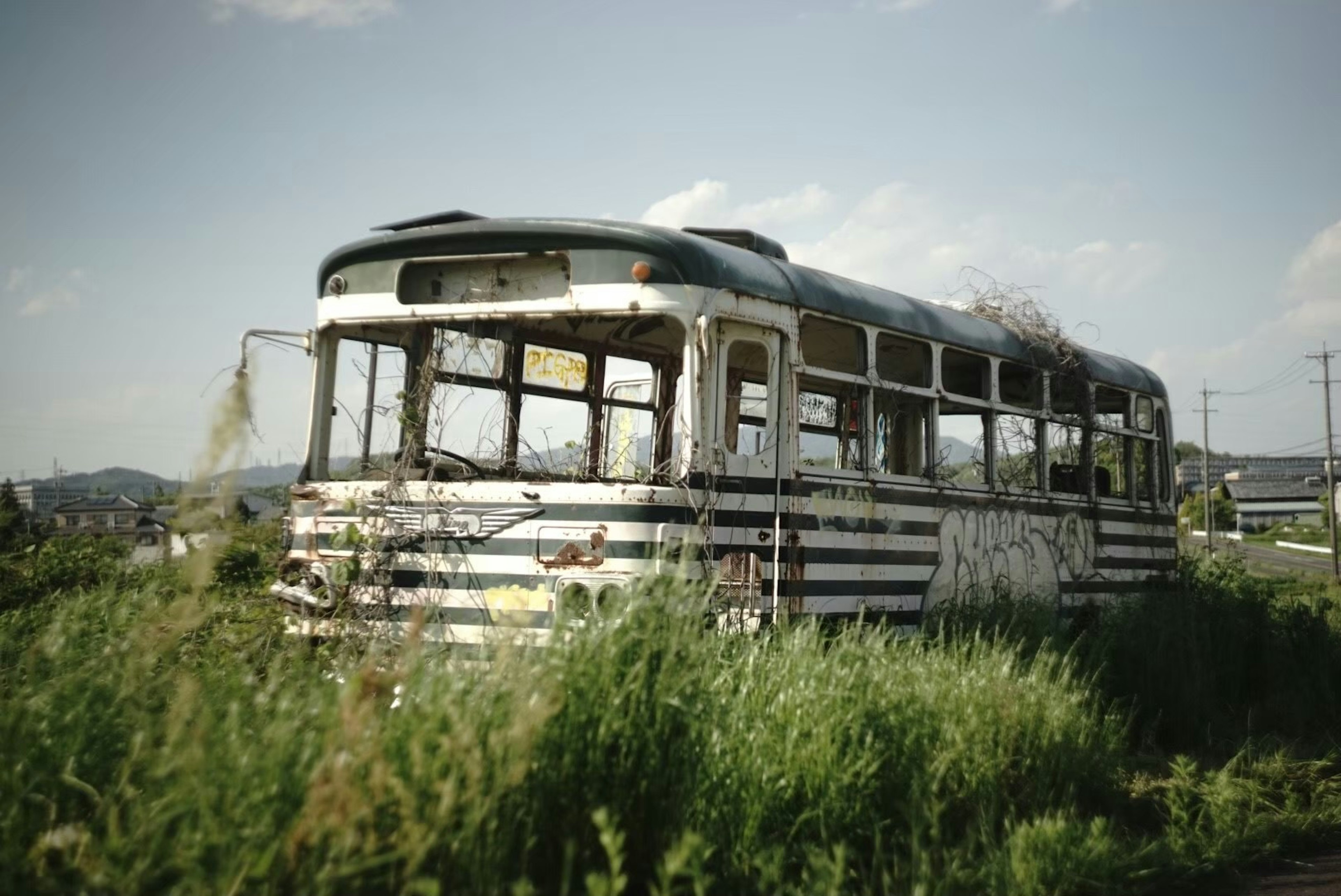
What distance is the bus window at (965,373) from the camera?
8039mm

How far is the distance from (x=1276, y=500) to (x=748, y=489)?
339 ft

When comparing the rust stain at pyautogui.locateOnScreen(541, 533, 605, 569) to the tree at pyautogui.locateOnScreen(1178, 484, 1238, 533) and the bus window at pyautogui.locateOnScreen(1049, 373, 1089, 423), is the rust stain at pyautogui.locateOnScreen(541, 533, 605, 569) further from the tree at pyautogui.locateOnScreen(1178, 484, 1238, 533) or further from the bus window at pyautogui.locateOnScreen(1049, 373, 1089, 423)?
the tree at pyautogui.locateOnScreen(1178, 484, 1238, 533)

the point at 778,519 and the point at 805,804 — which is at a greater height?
the point at 778,519

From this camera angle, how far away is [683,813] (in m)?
3.45

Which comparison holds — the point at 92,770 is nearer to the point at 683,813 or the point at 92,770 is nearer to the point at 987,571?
the point at 683,813

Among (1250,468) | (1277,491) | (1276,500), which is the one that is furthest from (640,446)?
(1250,468)

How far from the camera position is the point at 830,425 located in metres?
8.39

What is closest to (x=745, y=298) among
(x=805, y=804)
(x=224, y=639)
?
(x=805, y=804)

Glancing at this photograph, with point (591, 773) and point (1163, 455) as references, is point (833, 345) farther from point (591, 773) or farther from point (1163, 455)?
point (1163, 455)

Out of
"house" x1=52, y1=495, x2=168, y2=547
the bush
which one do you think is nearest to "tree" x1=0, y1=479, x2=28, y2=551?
the bush

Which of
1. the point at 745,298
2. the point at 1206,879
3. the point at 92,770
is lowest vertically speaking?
the point at 1206,879

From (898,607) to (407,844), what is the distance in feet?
16.5

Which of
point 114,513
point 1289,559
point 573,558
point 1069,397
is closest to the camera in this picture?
point 573,558

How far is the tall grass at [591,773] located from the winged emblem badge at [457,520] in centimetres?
85
